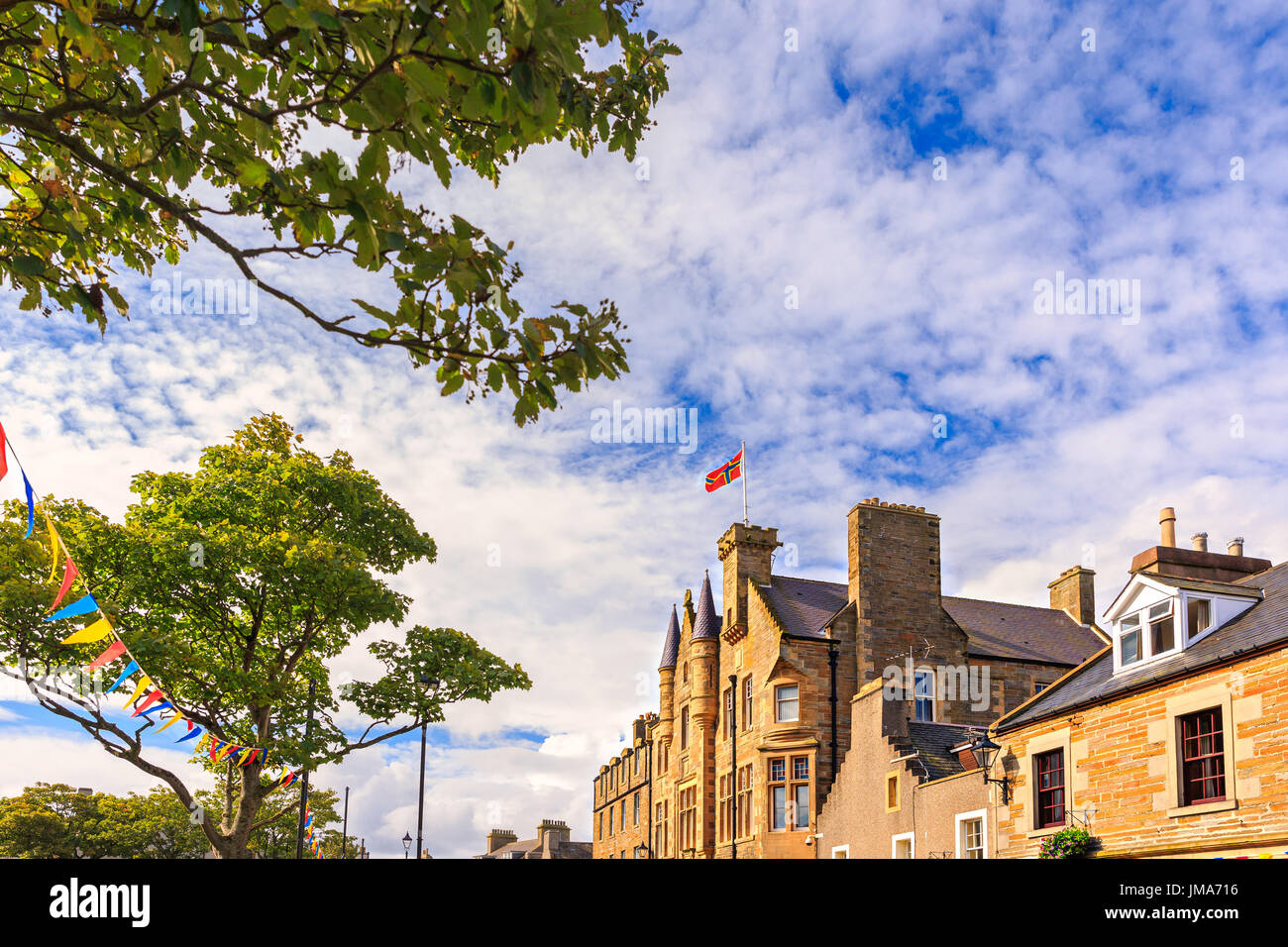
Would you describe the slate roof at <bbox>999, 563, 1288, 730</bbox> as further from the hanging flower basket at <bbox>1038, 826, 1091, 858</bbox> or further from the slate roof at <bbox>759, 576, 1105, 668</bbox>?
the slate roof at <bbox>759, 576, 1105, 668</bbox>

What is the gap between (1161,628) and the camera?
2075cm

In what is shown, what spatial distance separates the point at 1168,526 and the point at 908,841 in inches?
539

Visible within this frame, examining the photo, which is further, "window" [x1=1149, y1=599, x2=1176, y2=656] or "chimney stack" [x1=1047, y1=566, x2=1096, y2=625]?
"chimney stack" [x1=1047, y1=566, x2=1096, y2=625]

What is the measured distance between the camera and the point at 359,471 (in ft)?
89.3

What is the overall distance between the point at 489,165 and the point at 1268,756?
54.2ft

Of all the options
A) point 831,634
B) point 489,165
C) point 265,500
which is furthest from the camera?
point 831,634

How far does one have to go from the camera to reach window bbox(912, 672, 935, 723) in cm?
3688

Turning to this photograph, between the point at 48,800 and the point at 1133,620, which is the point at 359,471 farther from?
the point at 48,800

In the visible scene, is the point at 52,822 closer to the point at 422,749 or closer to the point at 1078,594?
the point at 422,749

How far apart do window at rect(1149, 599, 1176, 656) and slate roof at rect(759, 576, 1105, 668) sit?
1779 cm

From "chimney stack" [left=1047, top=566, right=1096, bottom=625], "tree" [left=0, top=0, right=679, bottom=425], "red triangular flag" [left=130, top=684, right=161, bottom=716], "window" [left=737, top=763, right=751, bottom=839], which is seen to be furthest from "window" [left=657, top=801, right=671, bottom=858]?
"tree" [left=0, top=0, right=679, bottom=425]

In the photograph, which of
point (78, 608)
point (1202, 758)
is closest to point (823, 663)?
point (1202, 758)

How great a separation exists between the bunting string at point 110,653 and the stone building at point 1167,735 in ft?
59.1
